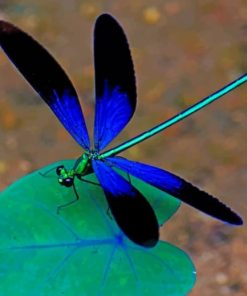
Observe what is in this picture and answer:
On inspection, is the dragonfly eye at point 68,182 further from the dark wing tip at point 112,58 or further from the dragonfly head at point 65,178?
the dark wing tip at point 112,58

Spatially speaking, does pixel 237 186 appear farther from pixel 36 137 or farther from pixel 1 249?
pixel 1 249

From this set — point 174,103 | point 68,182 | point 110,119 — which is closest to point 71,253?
point 68,182

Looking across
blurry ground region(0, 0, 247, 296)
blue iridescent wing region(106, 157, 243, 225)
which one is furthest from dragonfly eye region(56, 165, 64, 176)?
blurry ground region(0, 0, 247, 296)

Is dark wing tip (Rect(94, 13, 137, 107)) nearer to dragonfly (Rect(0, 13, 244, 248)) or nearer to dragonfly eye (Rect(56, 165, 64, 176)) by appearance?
dragonfly (Rect(0, 13, 244, 248))

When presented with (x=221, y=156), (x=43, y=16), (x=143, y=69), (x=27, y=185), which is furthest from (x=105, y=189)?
(x=43, y=16)

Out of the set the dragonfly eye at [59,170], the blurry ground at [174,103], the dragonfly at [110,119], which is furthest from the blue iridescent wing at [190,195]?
the blurry ground at [174,103]

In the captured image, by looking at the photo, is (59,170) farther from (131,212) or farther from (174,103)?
(174,103)

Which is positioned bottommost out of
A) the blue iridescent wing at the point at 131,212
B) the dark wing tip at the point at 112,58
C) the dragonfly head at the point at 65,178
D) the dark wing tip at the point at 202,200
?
the dark wing tip at the point at 202,200
